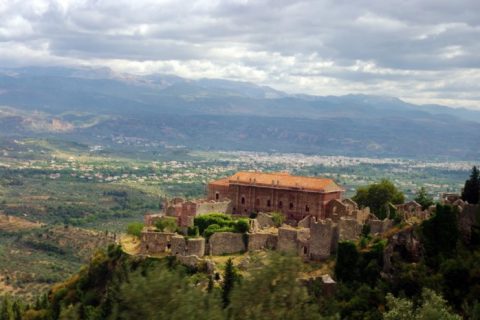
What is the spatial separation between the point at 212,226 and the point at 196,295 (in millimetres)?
36869

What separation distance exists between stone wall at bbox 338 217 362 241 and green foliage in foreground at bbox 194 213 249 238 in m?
7.85

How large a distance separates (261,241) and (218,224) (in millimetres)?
5082

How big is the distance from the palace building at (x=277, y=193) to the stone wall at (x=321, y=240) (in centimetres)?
1068

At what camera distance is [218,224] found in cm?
5750

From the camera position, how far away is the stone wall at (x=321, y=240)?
5131 centimetres

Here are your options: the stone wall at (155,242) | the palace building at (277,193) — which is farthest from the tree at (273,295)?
the palace building at (277,193)

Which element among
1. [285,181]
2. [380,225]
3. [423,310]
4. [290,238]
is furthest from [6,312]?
[423,310]

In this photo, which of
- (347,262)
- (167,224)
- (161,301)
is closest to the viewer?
(161,301)

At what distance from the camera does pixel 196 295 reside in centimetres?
1995

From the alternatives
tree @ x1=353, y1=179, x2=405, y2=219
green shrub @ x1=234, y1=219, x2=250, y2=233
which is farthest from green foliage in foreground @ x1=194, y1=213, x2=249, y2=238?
tree @ x1=353, y1=179, x2=405, y2=219

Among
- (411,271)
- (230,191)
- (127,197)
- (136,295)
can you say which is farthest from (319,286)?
(127,197)

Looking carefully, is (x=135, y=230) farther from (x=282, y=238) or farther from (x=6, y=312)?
(x=282, y=238)

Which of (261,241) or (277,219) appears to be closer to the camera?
(261,241)

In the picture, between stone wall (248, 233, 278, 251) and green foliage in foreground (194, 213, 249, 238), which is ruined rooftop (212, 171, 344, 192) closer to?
green foliage in foreground (194, 213, 249, 238)
